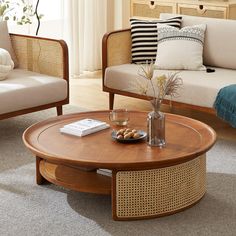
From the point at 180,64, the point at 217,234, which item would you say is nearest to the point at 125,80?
the point at 180,64

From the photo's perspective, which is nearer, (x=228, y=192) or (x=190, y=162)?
(x=190, y=162)

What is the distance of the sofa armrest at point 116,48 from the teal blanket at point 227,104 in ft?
3.74

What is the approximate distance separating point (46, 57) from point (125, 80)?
65 centimetres

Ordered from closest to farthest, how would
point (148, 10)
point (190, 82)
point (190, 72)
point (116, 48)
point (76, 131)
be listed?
1. point (76, 131)
2. point (190, 82)
3. point (190, 72)
4. point (116, 48)
5. point (148, 10)

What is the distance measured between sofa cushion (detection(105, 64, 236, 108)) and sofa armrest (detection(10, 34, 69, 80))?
462 mm

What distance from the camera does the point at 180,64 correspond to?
16.9 feet

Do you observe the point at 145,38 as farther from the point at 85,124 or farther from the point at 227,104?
the point at 85,124

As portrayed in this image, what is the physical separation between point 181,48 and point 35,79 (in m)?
1.20

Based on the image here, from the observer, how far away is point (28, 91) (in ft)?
15.2

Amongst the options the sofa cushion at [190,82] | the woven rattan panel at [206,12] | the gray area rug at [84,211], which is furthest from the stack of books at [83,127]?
the woven rattan panel at [206,12]

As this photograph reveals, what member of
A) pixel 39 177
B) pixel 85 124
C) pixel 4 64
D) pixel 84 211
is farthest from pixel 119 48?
pixel 84 211

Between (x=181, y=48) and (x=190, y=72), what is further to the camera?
(x=181, y=48)

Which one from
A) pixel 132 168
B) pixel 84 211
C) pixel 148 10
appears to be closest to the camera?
pixel 132 168

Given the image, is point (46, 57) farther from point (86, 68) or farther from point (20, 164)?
point (86, 68)
